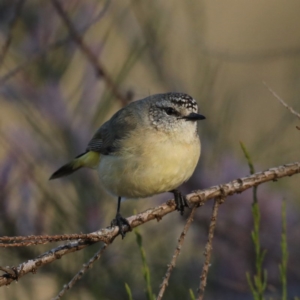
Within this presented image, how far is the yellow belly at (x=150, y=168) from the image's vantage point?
275 cm

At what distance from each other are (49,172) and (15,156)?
27 cm

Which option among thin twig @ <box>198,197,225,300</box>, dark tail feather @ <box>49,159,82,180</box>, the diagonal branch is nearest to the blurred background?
dark tail feather @ <box>49,159,82,180</box>

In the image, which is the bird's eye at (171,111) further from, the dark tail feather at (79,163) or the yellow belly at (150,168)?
the dark tail feather at (79,163)

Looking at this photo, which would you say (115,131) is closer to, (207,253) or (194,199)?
(194,199)

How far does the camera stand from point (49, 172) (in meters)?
3.15

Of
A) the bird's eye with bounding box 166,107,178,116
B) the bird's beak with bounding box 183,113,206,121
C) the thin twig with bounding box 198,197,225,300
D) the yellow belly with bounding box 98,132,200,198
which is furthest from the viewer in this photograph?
the bird's eye with bounding box 166,107,178,116

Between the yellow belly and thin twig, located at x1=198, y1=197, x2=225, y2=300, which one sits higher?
the yellow belly

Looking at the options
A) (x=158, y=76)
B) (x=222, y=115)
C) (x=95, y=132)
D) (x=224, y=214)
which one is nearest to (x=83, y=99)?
(x=95, y=132)

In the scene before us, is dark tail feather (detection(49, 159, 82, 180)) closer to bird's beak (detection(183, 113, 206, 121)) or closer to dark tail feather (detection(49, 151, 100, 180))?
dark tail feather (detection(49, 151, 100, 180))

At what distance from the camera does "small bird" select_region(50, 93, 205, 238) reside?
2.77 m

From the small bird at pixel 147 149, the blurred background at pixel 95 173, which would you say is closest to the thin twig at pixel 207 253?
the small bird at pixel 147 149

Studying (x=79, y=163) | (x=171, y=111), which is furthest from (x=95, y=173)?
(x=171, y=111)

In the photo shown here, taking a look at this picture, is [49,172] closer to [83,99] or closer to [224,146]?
[83,99]

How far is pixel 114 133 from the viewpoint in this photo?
3221mm
